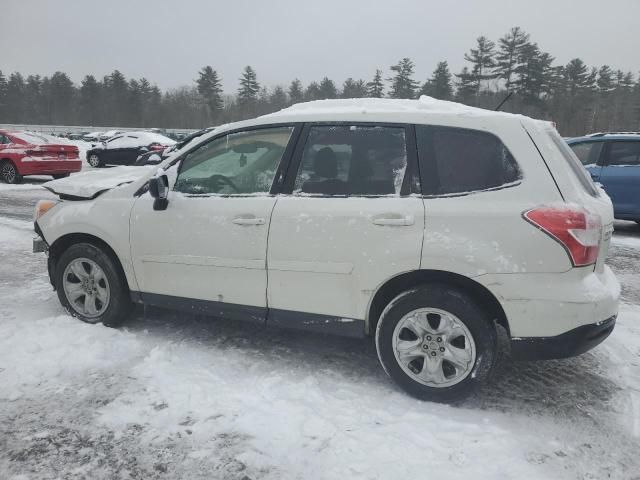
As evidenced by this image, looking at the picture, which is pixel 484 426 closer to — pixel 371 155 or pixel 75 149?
pixel 371 155

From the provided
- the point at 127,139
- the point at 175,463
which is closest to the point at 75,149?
the point at 127,139

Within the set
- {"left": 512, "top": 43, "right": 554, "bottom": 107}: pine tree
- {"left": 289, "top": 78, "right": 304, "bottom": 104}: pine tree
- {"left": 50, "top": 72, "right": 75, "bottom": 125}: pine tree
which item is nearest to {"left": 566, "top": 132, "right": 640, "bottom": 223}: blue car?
{"left": 512, "top": 43, "right": 554, "bottom": 107}: pine tree

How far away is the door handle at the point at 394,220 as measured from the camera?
2.97 metres

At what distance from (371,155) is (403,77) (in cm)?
6401

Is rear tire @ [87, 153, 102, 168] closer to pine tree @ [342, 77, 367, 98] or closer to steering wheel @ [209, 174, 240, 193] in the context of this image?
steering wheel @ [209, 174, 240, 193]

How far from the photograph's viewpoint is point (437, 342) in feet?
9.84

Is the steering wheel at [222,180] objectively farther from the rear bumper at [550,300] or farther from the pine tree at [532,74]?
the pine tree at [532,74]

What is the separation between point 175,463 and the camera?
2500 mm

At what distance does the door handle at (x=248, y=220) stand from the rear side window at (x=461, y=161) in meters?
1.11

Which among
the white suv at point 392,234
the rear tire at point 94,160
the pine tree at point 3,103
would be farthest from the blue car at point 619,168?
the pine tree at point 3,103

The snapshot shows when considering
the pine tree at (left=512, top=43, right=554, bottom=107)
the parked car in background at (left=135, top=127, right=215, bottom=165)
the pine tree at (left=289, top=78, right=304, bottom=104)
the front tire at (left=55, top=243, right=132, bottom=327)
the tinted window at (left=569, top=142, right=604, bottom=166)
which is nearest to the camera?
the front tire at (left=55, top=243, right=132, bottom=327)

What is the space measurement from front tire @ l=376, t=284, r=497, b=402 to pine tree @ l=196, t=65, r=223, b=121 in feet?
271

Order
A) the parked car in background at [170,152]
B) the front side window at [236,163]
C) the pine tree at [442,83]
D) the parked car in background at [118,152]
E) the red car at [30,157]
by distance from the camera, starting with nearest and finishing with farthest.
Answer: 1. the front side window at [236,163]
2. the parked car in background at [170,152]
3. the red car at [30,157]
4. the parked car in background at [118,152]
5. the pine tree at [442,83]

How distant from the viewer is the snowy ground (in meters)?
A: 2.49
